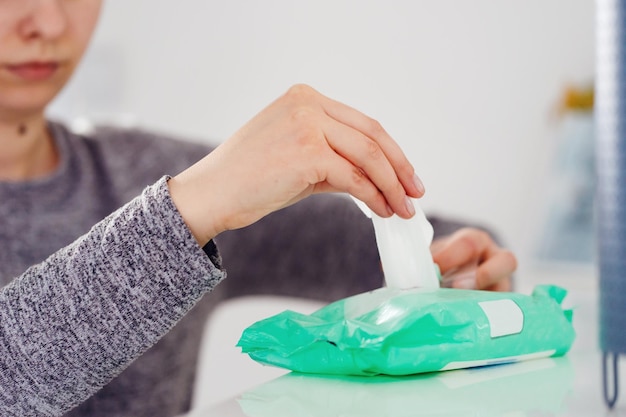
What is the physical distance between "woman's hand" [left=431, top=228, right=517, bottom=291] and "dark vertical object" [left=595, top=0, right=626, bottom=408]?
0.07 m

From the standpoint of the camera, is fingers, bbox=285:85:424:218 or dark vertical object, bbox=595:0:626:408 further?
dark vertical object, bbox=595:0:626:408

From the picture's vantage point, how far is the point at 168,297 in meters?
0.42

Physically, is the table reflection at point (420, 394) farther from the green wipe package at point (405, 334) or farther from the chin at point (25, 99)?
the chin at point (25, 99)

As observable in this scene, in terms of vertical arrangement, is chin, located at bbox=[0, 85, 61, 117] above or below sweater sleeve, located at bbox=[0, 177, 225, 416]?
above

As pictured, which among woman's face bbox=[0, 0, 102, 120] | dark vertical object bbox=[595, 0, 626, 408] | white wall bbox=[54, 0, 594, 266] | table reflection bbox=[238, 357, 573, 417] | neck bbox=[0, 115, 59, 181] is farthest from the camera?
white wall bbox=[54, 0, 594, 266]

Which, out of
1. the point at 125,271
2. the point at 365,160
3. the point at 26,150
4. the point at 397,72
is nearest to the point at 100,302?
the point at 125,271

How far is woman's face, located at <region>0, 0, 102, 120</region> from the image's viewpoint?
0.65 m

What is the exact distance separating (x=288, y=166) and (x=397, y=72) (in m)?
1.51

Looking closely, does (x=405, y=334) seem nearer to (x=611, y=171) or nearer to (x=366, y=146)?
(x=366, y=146)

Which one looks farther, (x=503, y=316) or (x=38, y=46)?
(x=38, y=46)

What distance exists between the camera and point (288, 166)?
415 mm

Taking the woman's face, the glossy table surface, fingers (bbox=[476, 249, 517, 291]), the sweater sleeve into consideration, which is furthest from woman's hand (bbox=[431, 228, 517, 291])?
the woman's face

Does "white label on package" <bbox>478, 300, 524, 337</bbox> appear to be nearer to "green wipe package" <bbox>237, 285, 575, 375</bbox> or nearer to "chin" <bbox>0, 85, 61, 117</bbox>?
"green wipe package" <bbox>237, 285, 575, 375</bbox>

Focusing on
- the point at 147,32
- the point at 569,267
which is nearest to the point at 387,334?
the point at 569,267
